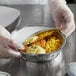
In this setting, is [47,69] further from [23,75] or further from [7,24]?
[7,24]

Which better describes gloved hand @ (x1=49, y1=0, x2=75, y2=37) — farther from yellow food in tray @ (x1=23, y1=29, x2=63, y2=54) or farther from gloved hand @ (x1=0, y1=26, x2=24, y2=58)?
gloved hand @ (x1=0, y1=26, x2=24, y2=58)

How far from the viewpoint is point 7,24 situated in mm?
997

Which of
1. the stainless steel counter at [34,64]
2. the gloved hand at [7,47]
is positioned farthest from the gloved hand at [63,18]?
the gloved hand at [7,47]

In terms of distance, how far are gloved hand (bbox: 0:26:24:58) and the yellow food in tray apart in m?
0.03

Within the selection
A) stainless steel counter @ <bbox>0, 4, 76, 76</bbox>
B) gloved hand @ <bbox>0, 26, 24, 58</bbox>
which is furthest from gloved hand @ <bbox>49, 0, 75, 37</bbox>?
gloved hand @ <bbox>0, 26, 24, 58</bbox>

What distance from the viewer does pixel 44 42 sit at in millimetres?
819

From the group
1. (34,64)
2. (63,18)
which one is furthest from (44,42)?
(63,18)

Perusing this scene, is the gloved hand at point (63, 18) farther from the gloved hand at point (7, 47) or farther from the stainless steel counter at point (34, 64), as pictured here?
the gloved hand at point (7, 47)

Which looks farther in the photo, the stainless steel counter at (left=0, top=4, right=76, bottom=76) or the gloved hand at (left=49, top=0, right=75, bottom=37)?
the gloved hand at (left=49, top=0, right=75, bottom=37)

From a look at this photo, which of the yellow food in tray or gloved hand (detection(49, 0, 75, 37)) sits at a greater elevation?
gloved hand (detection(49, 0, 75, 37))

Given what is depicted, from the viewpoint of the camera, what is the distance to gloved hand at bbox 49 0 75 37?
0.92 meters

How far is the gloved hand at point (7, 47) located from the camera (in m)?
0.80

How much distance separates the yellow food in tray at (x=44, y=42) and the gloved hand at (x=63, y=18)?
0.06 meters

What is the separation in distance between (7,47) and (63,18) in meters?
0.23
